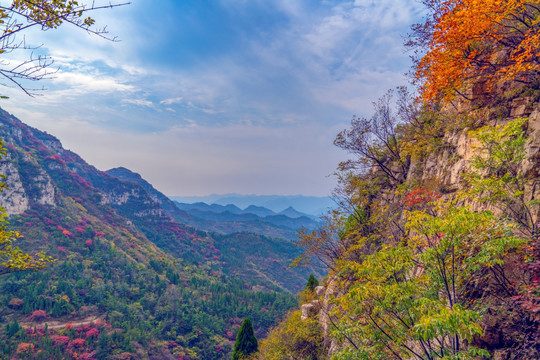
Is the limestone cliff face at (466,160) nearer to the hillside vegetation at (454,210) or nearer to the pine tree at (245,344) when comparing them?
the hillside vegetation at (454,210)

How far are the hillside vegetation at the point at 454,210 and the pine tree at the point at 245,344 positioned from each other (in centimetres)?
1000

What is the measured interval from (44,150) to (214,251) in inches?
3397

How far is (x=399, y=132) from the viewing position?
1418cm

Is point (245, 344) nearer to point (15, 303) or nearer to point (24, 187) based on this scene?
point (15, 303)

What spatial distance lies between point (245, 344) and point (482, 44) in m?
27.9

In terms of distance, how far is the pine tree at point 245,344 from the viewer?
78.4 ft

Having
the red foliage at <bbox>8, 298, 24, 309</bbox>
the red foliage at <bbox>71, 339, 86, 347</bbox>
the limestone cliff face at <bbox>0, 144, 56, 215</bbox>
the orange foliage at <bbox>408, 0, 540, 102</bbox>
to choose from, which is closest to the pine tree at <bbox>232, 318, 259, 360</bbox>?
the orange foliage at <bbox>408, 0, 540, 102</bbox>

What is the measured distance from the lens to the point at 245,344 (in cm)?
2436

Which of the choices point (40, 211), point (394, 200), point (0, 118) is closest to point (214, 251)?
point (40, 211)

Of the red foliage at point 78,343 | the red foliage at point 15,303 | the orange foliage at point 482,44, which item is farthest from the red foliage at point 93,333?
the orange foliage at point 482,44

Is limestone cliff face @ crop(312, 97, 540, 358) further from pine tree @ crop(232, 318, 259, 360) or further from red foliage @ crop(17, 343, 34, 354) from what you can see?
→ red foliage @ crop(17, 343, 34, 354)

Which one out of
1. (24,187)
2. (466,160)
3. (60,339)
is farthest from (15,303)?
(466,160)

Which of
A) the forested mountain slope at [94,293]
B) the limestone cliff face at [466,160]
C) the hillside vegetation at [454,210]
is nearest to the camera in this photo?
the hillside vegetation at [454,210]

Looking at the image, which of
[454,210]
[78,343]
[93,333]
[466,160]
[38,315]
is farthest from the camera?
[38,315]
